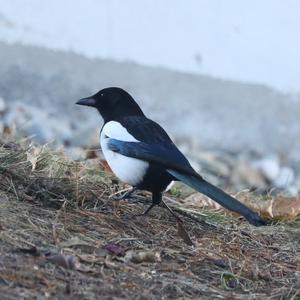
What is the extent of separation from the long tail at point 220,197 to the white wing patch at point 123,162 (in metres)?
0.13

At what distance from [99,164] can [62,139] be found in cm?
200

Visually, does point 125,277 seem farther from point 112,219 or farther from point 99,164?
point 99,164

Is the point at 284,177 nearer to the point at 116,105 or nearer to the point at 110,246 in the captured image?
the point at 116,105

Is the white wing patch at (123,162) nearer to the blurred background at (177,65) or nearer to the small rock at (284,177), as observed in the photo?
the small rock at (284,177)

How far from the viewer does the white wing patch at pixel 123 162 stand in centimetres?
398

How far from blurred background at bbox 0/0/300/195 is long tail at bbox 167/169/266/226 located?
11.2 feet

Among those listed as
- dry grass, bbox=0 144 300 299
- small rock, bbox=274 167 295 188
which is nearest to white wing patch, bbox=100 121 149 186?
dry grass, bbox=0 144 300 299

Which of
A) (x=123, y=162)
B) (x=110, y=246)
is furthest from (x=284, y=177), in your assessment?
(x=110, y=246)

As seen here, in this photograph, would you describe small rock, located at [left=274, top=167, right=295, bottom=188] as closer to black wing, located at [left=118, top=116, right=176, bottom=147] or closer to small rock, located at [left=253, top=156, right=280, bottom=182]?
small rock, located at [left=253, top=156, right=280, bottom=182]

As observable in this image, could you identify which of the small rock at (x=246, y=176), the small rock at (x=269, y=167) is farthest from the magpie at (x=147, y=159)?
the small rock at (x=269, y=167)

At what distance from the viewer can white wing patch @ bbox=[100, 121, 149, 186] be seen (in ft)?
13.0

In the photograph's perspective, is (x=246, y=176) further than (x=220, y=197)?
Yes

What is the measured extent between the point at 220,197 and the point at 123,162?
0.49 metres

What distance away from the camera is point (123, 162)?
13.2 feet
